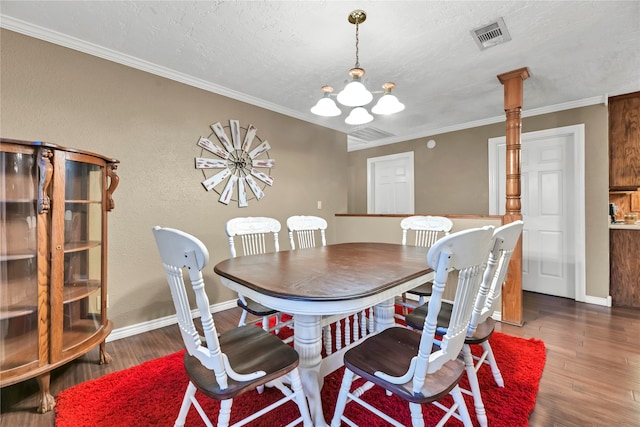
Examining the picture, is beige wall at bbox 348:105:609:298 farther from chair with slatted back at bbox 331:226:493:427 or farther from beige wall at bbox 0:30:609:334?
chair with slatted back at bbox 331:226:493:427

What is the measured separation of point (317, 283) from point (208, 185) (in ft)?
6.76

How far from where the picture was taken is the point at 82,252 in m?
1.80

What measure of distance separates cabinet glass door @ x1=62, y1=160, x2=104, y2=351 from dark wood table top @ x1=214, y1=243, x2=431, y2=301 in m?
0.97

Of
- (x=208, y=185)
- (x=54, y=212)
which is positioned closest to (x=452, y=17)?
(x=208, y=185)

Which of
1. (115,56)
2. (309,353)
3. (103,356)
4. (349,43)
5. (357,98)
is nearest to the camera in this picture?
(309,353)

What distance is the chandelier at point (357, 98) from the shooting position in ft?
5.52

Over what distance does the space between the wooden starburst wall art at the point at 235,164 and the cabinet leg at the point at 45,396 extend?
5.81 feet

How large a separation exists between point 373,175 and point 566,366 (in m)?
3.97

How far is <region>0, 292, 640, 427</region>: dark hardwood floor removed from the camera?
4.67 ft

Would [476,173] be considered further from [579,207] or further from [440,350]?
[440,350]

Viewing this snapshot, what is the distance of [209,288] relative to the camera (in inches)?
113

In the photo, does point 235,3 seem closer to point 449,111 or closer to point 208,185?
point 208,185

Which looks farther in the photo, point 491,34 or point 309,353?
point 491,34

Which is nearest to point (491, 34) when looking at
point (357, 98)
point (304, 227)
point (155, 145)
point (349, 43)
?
point (349, 43)
